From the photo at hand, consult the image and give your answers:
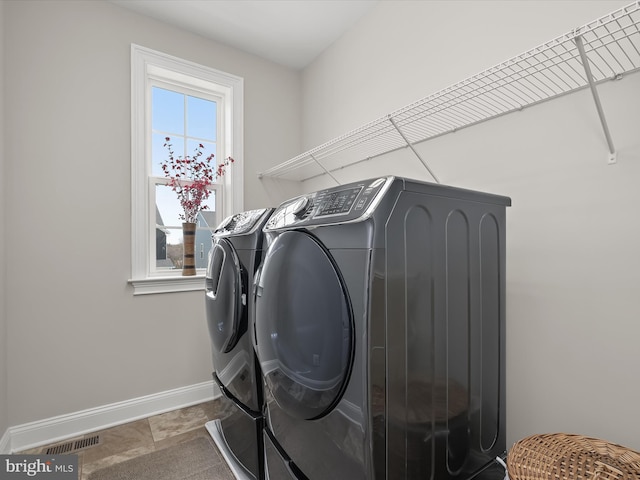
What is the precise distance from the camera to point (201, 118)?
8.29 ft

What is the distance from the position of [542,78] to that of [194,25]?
2.17 m

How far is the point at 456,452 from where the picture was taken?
102 centimetres

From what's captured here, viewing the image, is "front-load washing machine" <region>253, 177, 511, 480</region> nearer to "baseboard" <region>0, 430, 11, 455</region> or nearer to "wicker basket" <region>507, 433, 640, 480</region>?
"wicker basket" <region>507, 433, 640, 480</region>

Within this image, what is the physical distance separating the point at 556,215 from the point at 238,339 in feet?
4.56

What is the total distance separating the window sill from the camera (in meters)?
2.09

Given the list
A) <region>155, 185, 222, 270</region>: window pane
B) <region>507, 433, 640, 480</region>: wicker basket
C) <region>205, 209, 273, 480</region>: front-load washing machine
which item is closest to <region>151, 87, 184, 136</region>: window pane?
<region>155, 185, 222, 270</region>: window pane

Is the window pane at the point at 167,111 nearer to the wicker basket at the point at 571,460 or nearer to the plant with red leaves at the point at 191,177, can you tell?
the plant with red leaves at the point at 191,177

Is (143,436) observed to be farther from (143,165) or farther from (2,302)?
(143,165)

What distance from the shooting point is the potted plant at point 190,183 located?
2.28 meters

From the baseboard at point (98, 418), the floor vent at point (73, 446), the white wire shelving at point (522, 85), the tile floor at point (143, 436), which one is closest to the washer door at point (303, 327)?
the white wire shelving at point (522, 85)

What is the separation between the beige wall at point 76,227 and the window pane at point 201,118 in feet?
1.20

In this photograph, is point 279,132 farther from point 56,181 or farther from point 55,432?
point 55,432

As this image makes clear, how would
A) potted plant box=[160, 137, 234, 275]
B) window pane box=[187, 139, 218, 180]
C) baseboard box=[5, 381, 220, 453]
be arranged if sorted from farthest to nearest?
window pane box=[187, 139, 218, 180], potted plant box=[160, 137, 234, 275], baseboard box=[5, 381, 220, 453]
